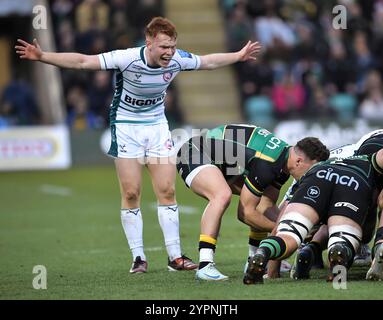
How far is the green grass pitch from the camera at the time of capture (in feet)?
24.9

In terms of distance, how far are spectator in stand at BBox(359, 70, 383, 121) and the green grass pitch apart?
20.6 ft

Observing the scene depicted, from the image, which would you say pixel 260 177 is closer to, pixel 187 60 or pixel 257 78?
pixel 187 60

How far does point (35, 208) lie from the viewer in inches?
623

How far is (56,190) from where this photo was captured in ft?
60.0

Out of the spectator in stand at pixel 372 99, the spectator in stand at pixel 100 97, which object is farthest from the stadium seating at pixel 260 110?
the spectator in stand at pixel 100 97

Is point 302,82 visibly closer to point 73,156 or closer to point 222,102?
point 222,102

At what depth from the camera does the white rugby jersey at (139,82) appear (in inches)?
353

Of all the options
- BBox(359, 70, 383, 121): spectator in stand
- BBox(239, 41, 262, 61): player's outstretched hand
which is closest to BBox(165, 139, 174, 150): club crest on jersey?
BBox(239, 41, 262, 61): player's outstretched hand

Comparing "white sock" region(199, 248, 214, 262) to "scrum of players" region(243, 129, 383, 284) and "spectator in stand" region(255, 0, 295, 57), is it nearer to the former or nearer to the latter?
"scrum of players" region(243, 129, 383, 284)

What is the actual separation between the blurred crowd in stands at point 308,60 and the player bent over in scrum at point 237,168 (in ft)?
44.9

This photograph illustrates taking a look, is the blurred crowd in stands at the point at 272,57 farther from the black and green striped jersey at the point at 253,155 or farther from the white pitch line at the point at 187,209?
the black and green striped jersey at the point at 253,155

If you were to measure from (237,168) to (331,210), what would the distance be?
4.07 ft

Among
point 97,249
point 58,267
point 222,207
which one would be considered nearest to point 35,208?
point 97,249

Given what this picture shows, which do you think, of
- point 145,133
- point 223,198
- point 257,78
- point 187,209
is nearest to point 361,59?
point 257,78
